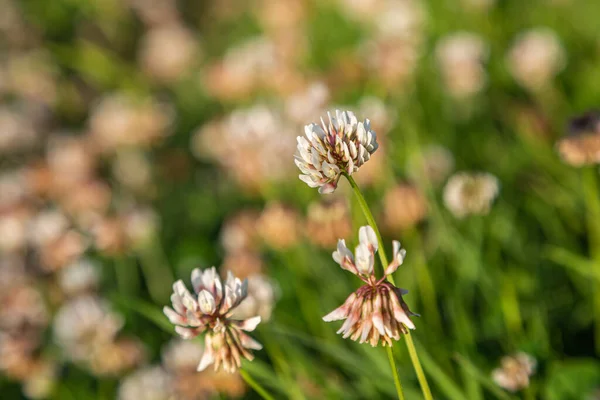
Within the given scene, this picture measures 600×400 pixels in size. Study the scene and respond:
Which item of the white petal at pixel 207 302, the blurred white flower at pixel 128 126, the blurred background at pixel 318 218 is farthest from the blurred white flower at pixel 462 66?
the white petal at pixel 207 302

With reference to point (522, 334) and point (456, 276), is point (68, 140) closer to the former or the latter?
point (456, 276)

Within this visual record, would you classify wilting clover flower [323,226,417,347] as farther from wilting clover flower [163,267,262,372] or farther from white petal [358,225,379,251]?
wilting clover flower [163,267,262,372]

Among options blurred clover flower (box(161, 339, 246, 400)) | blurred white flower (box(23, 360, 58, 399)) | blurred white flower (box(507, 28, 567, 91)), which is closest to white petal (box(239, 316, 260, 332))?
blurred clover flower (box(161, 339, 246, 400))

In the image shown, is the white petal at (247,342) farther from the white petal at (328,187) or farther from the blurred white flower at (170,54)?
the blurred white flower at (170,54)

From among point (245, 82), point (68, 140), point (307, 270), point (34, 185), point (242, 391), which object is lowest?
point (242, 391)

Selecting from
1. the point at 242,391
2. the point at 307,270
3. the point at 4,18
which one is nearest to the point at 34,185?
the point at 307,270

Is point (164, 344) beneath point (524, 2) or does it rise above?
beneath

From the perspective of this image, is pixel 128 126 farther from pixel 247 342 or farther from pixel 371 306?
pixel 371 306
